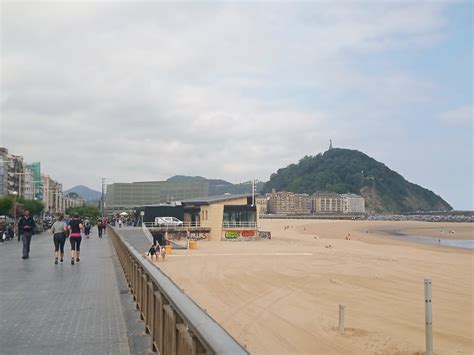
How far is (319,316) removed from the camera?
14.5 meters

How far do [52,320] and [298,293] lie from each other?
1256 centimetres

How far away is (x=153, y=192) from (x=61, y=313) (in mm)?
97947

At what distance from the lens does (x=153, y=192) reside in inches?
4134

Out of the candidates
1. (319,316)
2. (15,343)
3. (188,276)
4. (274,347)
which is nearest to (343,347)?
(274,347)

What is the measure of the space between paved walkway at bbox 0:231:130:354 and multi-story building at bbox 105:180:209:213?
8451 cm

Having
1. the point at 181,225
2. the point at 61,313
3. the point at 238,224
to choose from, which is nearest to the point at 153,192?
the point at 181,225

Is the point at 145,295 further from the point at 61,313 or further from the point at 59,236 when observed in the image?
the point at 59,236

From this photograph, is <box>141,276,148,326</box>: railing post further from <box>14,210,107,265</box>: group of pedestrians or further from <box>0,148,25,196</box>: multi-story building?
<box>0,148,25,196</box>: multi-story building

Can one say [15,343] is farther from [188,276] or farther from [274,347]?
[188,276]

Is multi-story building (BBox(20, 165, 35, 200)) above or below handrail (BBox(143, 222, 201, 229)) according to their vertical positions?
above

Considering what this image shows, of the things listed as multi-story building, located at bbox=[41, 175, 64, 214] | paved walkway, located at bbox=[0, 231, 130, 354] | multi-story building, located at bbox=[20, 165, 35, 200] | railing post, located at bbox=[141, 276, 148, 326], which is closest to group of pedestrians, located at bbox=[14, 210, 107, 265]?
paved walkway, located at bbox=[0, 231, 130, 354]

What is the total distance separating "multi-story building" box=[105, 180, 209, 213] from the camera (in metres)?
98.6

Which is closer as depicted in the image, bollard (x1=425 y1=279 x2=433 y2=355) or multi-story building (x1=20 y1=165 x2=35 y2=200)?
bollard (x1=425 y1=279 x2=433 y2=355)

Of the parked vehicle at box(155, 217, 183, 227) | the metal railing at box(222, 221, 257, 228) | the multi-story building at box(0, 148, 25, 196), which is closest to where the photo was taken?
the parked vehicle at box(155, 217, 183, 227)
